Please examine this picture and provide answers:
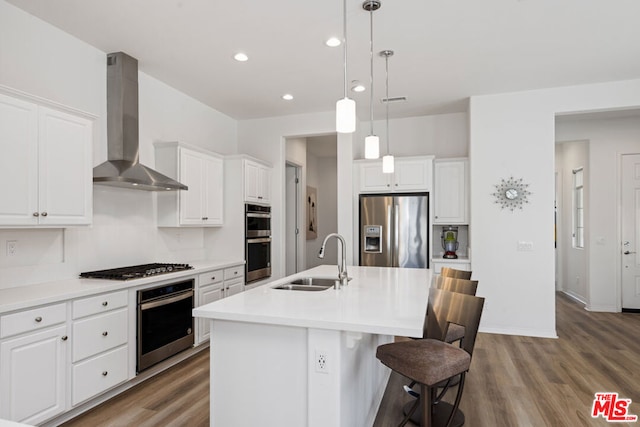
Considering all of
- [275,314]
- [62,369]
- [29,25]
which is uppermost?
[29,25]

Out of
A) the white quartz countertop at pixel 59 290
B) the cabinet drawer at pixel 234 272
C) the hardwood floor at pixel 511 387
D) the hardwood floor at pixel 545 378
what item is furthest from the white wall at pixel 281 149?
the hardwood floor at pixel 545 378

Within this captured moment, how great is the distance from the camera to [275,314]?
184cm

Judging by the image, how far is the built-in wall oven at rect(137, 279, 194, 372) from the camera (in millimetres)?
3055

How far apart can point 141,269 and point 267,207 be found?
216 cm

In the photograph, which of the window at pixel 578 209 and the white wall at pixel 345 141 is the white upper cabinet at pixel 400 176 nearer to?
the white wall at pixel 345 141

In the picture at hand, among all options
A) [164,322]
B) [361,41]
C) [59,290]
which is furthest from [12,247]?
[361,41]

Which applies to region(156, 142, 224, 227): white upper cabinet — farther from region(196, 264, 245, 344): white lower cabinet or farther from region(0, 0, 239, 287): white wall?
region(196, 264, 245, 344): white lower cabinet

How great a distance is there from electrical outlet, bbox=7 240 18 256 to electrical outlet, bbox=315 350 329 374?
7.62ft

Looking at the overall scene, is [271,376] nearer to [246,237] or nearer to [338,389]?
[338,389]

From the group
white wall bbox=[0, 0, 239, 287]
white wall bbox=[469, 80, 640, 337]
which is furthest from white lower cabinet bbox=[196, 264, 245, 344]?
white wall bbox=[469, 80, 640, 337]

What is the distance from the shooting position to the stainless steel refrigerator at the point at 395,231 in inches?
187

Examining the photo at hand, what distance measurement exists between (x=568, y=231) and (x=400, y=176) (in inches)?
149

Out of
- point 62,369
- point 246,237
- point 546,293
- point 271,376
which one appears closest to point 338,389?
point 271,376

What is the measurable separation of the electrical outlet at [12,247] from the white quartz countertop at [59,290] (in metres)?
0.24
